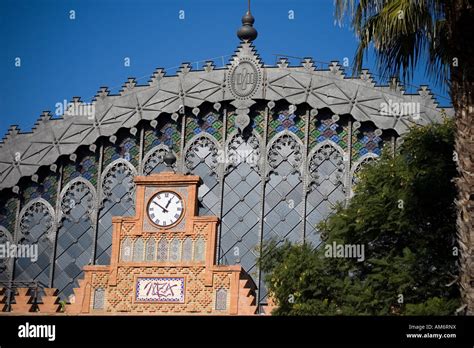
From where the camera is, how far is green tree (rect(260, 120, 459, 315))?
80.1 feet

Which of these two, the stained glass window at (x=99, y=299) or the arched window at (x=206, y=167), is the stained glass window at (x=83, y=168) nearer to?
the arched window at (x=206, y=167)

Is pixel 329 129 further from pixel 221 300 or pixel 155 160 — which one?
pixel 221 300

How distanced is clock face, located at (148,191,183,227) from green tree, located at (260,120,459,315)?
5233 millimetres

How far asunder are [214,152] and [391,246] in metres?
13.4

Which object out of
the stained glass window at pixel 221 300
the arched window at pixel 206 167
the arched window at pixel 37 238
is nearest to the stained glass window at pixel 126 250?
the stained glass window at pixel 221 300

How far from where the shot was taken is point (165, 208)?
32.3m

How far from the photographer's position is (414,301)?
2417 centimetres

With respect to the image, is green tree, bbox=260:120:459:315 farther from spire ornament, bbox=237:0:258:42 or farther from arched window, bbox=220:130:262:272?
spire ornament, bbox=237:0:258:42

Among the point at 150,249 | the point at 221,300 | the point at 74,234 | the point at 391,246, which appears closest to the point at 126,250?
the point at 150,249

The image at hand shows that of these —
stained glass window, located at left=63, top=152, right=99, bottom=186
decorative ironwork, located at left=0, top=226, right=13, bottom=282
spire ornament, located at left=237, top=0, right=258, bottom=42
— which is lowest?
decorative ironwork, located at left=0, top=226, right=13, bottom=282

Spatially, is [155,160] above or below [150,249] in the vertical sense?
above

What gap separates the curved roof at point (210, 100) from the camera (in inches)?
1491

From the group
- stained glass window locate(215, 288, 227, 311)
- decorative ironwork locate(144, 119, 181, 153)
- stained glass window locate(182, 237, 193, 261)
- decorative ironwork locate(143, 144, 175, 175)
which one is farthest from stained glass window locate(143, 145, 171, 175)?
stained glass window locate(215, 288, 227, 311)
